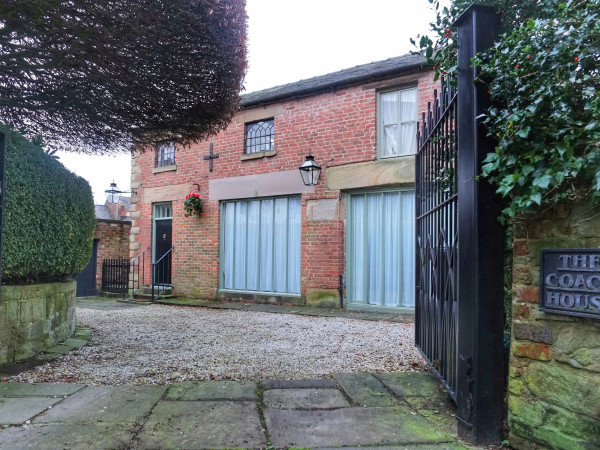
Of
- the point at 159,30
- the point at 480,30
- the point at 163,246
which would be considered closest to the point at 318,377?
the point at 480,30

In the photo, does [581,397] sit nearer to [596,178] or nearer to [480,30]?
[596,178]

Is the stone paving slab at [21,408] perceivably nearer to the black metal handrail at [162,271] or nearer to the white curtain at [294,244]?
the white curtain at [294,244]

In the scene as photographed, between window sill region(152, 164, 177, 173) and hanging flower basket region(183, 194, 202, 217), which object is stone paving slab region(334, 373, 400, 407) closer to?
hanging flower basket region(183, 194, 202, 217)

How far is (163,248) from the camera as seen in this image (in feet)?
35.4

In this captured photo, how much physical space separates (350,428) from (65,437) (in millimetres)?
1685

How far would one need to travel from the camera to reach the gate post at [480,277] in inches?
88.8

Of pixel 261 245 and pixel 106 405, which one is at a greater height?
pixel 261 245

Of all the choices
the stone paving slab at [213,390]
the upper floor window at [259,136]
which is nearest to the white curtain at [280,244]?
the upper floor window at [259,136]

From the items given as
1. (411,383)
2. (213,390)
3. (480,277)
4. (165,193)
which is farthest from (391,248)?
(165,193)

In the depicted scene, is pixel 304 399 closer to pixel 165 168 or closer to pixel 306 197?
pixel 306 197

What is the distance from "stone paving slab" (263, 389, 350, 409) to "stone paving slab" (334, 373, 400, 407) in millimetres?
109

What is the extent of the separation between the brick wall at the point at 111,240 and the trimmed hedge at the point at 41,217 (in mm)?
8498

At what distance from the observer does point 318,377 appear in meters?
3.56

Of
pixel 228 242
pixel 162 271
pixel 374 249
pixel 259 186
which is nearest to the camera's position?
pixel 374 249
